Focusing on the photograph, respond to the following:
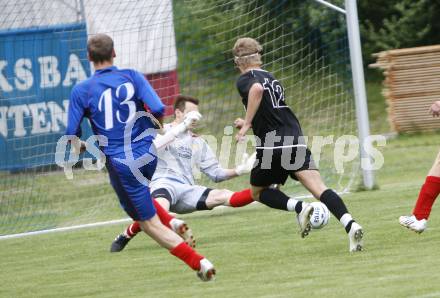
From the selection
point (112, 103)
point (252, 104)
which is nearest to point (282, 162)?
point (252, 104)

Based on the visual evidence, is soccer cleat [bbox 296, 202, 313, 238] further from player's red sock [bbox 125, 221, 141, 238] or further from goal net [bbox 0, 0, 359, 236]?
goal net [bbox 0, 0, 359, 236]

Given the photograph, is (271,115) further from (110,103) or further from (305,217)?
(110,103)

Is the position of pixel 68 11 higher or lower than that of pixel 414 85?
higher

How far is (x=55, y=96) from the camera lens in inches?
571

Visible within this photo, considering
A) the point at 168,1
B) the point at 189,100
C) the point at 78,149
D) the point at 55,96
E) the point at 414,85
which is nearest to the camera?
the point at 78,149

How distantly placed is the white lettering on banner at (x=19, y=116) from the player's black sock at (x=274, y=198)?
5.59m

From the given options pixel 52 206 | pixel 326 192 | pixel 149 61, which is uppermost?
pixel 149 61

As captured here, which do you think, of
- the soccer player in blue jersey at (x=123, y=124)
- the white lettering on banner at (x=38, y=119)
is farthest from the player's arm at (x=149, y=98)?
the white lettering on banner at (x=38, y=119)

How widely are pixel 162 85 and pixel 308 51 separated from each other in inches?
73.6

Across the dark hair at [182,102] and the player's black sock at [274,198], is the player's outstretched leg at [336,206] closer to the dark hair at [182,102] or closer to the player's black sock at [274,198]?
the player's black sock at [274,198]

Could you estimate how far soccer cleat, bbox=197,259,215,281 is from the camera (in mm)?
7223

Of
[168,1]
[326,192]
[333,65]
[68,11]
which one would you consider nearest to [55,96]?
[68,11]

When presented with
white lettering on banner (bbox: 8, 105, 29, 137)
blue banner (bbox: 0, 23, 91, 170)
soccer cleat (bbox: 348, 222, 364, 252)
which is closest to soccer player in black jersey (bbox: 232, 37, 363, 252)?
soccer cleat (bbox: 348, 222, 364, 252)

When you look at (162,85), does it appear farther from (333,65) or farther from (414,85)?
(414,85)
